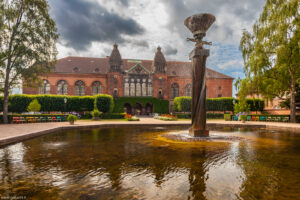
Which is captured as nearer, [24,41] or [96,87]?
[24,41]

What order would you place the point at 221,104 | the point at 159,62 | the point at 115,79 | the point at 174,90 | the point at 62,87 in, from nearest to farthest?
the point at 221,104
the point at 62,87
the point at 115,79
the point at 159,62
the point at 174,90

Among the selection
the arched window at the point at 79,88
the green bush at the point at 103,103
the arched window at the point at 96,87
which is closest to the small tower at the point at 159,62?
the arched window at the point at 96,87

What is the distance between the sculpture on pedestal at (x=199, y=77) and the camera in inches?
336

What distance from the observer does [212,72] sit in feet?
150

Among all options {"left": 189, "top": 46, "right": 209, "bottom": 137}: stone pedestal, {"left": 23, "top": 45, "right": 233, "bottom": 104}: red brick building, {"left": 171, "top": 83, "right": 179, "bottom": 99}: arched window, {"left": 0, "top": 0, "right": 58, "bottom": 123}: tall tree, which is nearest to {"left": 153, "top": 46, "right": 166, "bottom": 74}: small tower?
{"left": 23, "top": 45, "right": 233, "bottom": 104}: red brick building

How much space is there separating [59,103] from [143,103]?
1725 centimetres

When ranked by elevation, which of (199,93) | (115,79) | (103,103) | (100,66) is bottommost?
(103,103)

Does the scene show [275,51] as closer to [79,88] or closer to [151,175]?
[151,175]

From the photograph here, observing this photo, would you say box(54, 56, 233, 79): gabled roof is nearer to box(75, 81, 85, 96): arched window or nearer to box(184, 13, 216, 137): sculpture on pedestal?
box(75, 81, 85, 96): arched window

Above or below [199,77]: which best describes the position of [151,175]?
below

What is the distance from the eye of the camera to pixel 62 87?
1512 inches

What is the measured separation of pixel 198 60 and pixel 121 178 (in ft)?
22.9

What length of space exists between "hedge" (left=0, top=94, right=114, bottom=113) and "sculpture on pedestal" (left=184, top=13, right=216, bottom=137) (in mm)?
21086

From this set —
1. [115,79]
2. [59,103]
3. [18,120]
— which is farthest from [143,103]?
[18,120]
